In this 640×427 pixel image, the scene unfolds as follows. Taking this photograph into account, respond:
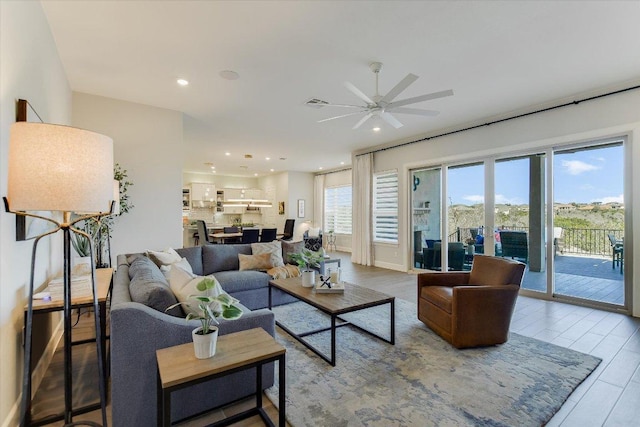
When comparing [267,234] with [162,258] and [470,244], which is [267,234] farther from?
[470,244]

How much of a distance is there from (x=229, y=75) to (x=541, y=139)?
4.55 metres

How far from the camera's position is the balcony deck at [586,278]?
4113 millimetres

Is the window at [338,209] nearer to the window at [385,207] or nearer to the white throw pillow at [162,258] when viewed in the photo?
the window at [385,207]

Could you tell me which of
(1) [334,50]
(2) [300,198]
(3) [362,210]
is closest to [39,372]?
(1) [334,50]

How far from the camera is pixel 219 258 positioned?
4.35 metres

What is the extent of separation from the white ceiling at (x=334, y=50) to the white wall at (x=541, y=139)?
1.05 ft

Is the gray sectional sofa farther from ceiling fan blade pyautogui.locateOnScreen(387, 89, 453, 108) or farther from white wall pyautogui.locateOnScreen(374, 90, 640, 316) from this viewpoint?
white wall pyautogui.locateOnScreen(374, 90, 640, 316)

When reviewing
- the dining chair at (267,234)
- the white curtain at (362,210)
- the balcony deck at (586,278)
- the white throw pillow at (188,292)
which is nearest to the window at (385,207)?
the white curtain at (362,210)

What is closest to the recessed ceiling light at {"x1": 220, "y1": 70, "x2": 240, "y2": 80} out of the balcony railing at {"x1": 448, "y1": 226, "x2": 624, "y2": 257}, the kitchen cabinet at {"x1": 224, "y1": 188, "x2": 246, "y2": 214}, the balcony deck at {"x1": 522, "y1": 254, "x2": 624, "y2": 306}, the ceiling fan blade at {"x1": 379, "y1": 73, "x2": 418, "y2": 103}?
the ceiling fan blade at {"x1": 379, "y1": 73, "x2": 418, "y2": 103}

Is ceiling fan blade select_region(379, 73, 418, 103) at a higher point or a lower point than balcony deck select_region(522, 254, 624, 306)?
higher

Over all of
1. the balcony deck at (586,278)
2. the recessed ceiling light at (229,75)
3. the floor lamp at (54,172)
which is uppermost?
the recessed ceiling light at (229,75)

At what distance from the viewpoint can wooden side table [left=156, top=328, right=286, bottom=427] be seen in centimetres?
134

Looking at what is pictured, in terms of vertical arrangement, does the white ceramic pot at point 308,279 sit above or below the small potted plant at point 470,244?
below

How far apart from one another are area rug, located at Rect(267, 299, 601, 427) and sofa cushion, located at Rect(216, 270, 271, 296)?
95 cm
